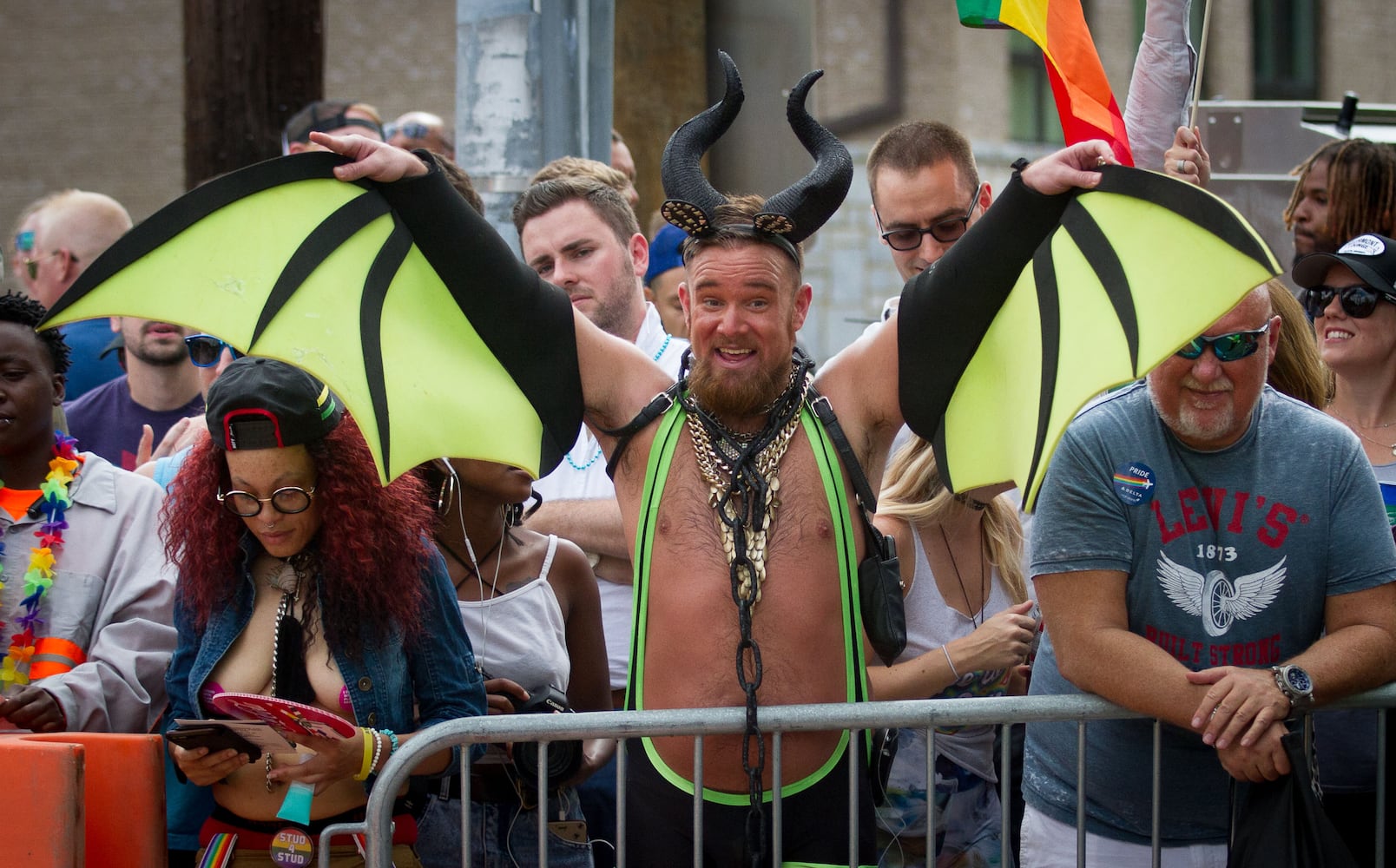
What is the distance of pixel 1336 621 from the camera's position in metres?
3.12

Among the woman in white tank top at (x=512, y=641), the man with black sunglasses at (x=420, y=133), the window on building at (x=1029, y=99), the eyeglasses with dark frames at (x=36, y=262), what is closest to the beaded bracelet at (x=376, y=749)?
the woman in white tank top at (x=512, y=641)

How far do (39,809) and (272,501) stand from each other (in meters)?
0.77

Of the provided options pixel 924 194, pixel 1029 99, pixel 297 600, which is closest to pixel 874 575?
pixel 297 600

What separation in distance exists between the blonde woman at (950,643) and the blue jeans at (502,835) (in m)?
0.73

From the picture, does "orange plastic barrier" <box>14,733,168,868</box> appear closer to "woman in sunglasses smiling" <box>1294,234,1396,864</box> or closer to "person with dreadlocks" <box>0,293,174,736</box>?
"person with dreadlocks" <box>0,293,174,736</box>

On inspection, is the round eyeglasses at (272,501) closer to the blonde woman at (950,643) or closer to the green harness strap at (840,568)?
the green harness strap at (840,568)

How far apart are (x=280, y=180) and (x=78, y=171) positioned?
1131 centimetres

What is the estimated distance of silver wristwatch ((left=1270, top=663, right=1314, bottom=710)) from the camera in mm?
2941

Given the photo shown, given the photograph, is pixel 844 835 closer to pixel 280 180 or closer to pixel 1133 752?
pixel 1133 752

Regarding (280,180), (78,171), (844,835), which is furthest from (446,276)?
(78,171)

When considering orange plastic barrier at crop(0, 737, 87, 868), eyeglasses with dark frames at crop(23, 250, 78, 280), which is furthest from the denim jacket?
eyeglasses with dark frames at crop(23, 250, 78, 280)

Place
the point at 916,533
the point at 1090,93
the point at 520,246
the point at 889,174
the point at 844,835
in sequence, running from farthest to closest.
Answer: the point at 520,246 → the point at 889,174 → the point at 916,533 → the point at 1090,93 → the point at 844,835

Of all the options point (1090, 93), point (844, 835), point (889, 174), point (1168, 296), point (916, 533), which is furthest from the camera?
point (889, 174)

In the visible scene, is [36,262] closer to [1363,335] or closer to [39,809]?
[39,809]
